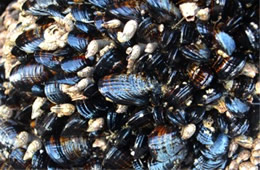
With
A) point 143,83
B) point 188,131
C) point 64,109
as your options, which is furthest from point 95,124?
point 188,131

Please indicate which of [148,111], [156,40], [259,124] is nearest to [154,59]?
[156,40]

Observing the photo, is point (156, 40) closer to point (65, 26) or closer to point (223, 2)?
point (223, 2)

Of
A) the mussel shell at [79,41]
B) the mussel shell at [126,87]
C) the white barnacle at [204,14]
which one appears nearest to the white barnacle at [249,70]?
the white barnacle at [204,14]

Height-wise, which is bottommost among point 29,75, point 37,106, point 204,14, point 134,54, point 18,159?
point 18,159

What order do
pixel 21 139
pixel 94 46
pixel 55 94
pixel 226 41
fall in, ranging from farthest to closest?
pixel 21 139
pixel 55 94
pixel 94 46
pixel 226 41

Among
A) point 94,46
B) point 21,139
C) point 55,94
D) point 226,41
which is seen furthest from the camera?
point 21,139

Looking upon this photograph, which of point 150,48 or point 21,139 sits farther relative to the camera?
point 21,139

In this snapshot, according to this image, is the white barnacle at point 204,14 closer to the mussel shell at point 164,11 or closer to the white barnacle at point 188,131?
the mussel shell at point 164,11

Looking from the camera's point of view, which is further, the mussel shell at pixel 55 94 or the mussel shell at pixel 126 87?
the mussel shell at pixel 55 94

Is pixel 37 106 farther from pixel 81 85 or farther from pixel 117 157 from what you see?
pixel 117 157
